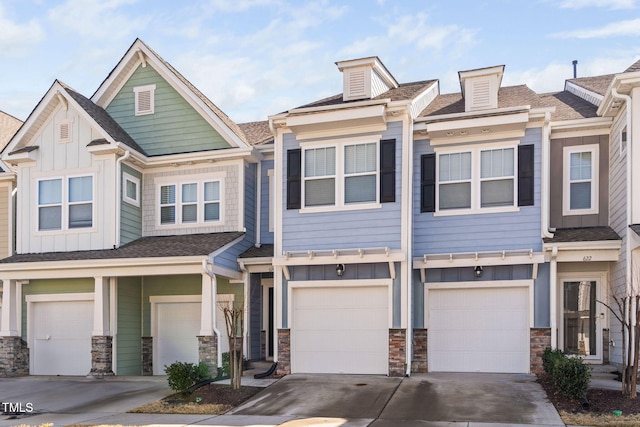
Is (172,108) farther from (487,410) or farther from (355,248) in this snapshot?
(487,410)

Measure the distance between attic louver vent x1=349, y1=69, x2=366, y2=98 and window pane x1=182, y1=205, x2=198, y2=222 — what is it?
5.36 meters

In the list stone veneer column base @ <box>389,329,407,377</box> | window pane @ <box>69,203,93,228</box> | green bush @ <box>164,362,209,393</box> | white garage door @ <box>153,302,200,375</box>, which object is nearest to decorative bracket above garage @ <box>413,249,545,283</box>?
stone veneer column base @ <box>389,329,407,377</box>

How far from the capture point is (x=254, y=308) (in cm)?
1766

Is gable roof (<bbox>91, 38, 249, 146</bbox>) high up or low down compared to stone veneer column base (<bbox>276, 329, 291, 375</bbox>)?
up

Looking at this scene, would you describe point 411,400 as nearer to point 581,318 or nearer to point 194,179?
point 581,318

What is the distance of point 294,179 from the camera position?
1577 cm

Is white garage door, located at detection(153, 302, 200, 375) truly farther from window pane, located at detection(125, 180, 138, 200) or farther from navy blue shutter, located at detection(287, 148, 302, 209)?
navy blue shutter, located at detection(287, 148, 302, 209)

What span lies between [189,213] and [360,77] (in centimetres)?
599

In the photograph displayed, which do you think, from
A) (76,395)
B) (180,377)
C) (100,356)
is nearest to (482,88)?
(180,377)

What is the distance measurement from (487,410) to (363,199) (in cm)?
580

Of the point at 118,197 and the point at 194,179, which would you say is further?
the point at 194,179

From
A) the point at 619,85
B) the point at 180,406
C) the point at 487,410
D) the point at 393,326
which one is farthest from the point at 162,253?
the point at 619,85

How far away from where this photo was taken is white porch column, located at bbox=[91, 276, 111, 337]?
645 inches

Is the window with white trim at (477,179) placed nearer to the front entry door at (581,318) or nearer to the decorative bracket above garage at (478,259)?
the decorative bracket above garage at (478,259)
